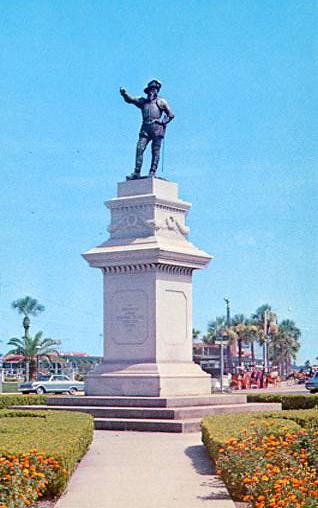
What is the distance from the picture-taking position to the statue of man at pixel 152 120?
2680cm

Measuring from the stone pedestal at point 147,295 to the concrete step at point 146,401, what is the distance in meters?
0.74

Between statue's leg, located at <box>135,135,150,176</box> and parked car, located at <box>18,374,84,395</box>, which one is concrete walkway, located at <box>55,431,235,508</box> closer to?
statue's leg, located at <box>135,135,150,176</box>

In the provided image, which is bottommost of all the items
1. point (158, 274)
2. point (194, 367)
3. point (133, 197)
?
point (194, 367)

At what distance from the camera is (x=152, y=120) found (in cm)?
2680

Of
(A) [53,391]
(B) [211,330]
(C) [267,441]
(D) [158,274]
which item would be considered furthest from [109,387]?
(B) [211,330]

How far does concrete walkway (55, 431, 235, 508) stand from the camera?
10883 millimetres

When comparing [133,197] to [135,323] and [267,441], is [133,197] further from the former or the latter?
[267,441]

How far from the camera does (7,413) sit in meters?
20.6

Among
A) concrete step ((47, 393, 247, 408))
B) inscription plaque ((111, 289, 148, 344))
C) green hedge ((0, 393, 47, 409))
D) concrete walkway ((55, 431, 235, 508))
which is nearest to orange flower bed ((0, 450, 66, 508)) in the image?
concrete walkway ((55, 431, 235, 508))

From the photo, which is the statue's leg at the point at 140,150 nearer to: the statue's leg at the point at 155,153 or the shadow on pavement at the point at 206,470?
the statue's leg at the point at 155,153

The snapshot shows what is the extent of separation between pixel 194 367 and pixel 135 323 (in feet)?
7.33

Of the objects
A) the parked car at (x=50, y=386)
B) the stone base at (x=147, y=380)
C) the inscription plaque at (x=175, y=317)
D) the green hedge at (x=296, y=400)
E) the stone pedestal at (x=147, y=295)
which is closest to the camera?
the stone base at (x=147, y=380)

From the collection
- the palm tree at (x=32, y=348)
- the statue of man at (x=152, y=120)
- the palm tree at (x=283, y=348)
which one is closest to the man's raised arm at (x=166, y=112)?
the statue of man at (x=152, y=120)

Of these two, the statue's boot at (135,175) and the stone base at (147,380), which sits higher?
the statue's boot at (135,175)
